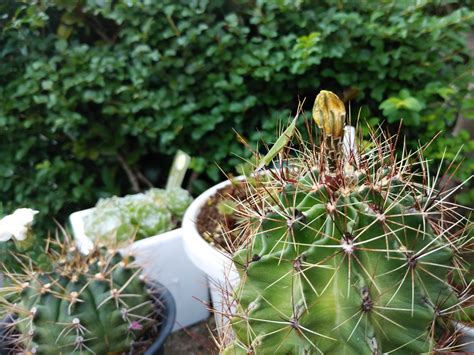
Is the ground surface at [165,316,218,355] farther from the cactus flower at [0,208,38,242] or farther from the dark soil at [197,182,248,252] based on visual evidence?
the cactus flower at [0,208,38,242]

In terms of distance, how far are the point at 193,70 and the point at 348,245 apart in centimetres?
120

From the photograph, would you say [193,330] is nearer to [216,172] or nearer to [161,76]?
[216,172]

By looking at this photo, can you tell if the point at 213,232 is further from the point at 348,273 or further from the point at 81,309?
the point at 348,273

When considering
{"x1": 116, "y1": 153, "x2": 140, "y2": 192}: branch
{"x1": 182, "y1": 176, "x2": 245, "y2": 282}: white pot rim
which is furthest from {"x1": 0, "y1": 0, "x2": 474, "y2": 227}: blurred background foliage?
{"x1": 182, "y1": 176, "x2": 245, "y2": 282}: white pot rim

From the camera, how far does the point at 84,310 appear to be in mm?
1004

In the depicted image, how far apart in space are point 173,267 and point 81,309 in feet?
1.45

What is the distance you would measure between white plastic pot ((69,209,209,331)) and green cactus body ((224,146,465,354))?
2.26 ft

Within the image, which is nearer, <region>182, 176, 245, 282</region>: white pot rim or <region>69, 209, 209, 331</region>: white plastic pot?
<region>182, 176, 245, 282</region>: white pot rim

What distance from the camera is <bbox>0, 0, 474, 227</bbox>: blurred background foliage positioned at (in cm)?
153

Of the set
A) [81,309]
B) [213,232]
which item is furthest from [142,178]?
[81,309]

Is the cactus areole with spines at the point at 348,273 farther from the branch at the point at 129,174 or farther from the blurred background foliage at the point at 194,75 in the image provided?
the branch at the point at 129,174

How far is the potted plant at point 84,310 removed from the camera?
982 mm

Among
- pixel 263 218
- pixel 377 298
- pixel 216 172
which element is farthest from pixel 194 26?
pixel 377 298

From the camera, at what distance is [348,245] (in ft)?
1.94
